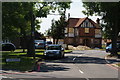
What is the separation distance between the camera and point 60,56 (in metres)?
34.9

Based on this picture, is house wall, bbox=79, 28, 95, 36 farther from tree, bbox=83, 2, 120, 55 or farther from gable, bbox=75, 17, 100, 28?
tree, bbox=83, 2, 120, 55

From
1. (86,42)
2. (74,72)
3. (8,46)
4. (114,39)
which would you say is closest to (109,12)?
(114,39)

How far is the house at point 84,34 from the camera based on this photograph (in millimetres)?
90756

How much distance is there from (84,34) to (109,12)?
51.4m

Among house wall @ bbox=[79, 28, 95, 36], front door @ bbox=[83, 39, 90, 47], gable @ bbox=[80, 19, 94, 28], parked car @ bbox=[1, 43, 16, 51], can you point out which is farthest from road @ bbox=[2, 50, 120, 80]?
gable @ bbox=[80, 19, 94, 28]

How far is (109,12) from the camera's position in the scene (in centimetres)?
4041

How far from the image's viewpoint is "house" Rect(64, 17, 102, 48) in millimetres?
90756

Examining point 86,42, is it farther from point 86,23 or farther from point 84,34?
point 86,23

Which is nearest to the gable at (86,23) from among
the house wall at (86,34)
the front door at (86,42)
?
the house wall at (86,34)

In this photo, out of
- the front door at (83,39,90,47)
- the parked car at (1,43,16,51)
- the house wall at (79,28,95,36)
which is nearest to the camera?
the parked car at (1,43,16,51)

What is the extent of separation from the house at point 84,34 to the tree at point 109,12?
46.7m

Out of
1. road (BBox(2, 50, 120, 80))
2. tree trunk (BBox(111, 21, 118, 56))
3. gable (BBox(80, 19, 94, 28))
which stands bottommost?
road (BBox(2, 50, 120, 80))

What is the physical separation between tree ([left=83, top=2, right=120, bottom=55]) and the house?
46.7 metres

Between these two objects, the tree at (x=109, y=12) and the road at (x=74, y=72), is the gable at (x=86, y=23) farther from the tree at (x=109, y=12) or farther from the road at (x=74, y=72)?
the road at (x=74, y=72)
